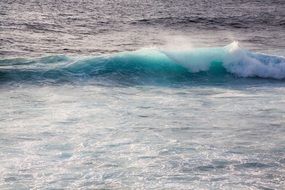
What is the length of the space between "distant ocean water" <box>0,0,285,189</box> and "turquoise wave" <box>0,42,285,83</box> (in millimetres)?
29

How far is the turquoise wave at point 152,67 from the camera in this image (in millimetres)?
13945

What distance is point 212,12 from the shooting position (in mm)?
32531

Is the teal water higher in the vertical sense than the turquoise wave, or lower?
lower

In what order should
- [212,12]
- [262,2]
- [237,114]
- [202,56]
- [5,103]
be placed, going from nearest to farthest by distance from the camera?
1. [237,114]
2. [5,103]
3. [202,56]
4. [212,12]
5. [262,2]

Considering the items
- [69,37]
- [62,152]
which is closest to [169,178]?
[62,152]

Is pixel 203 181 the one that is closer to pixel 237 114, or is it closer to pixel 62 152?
pixel 62 152

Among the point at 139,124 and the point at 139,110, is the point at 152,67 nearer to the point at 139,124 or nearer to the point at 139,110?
the point at 139,110

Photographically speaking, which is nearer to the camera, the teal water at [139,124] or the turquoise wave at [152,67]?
the teal water at [139,124]

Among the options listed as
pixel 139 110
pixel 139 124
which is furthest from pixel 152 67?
pixel 139 124

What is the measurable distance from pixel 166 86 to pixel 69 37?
8.89 metres

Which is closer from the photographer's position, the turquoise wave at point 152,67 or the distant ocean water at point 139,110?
the distant ocean water at point 139,110

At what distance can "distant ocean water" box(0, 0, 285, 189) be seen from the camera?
21.1 ft

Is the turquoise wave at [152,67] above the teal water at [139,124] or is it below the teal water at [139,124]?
above

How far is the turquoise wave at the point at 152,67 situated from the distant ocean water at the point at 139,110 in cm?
3
